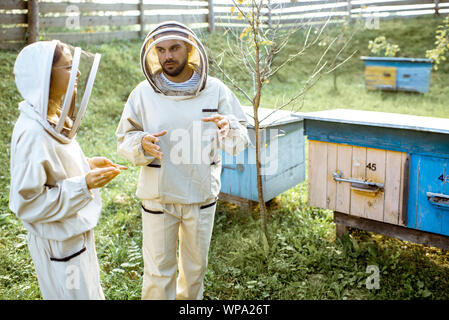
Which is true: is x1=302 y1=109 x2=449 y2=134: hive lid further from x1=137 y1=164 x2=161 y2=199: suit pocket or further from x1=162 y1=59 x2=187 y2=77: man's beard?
x1=137 y1=164 x2=161 y2=199: suit pocket

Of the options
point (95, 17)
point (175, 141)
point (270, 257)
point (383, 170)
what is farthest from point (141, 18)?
point (175, 141)

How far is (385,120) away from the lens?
3.26 metres

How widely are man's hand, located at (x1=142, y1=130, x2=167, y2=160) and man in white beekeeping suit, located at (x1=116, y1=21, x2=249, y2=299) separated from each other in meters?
0.02

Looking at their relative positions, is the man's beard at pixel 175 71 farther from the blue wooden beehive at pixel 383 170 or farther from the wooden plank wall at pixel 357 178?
the wooden plank wall at pixel 357 178

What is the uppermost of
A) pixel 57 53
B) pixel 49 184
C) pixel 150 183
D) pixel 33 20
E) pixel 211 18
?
pixel 211 18

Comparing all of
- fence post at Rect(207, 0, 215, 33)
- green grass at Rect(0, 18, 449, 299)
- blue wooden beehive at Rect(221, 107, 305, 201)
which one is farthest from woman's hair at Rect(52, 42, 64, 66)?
fence post at Rect(207, 0, 215, 33)

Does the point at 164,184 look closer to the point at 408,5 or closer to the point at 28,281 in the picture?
the point at 28,281

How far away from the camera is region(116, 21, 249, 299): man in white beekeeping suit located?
244 centimetres

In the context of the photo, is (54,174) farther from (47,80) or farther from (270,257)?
(270,257)

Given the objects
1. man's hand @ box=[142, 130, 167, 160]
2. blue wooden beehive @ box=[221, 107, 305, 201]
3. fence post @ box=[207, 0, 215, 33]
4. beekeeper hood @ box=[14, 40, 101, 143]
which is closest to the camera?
beekeeper hood @ box=[14, 40, 101, 143]

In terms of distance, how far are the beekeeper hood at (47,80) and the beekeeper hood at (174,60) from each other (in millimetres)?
567

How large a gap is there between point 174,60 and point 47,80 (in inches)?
34.1

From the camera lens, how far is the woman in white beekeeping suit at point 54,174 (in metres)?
1.77
